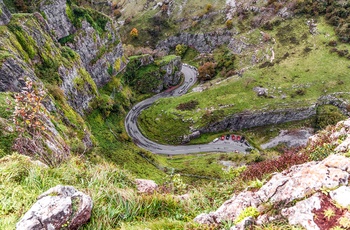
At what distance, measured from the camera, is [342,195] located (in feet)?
27.0

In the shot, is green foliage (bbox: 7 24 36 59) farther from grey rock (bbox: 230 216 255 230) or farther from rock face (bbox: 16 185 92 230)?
grey rock (bbox: 230 216 255 230)

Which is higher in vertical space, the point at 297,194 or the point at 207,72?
the point at 297,194

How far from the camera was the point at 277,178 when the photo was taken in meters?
11.3

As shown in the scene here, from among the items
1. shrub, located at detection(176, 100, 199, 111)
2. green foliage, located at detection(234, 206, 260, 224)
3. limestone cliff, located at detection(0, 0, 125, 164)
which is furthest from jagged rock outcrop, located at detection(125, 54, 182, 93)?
green foliage, located at detection(234, 206, 260, 224)

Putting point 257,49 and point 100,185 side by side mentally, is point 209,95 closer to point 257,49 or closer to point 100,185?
point 257,49

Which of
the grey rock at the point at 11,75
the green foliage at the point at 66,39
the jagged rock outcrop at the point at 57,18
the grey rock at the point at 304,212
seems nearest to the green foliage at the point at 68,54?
the jagged rock outcrop at the point at 57,18

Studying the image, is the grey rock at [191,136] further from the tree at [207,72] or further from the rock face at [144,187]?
the rock face at [144,187]

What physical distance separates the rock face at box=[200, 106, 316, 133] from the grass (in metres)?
2.10

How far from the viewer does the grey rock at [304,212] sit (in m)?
7.84

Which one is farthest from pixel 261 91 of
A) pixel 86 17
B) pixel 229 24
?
pixel 86 17

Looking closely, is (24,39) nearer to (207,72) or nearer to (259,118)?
(259,118)

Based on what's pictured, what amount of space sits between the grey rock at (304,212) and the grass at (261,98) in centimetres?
8611

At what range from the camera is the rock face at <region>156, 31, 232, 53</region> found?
482 feet

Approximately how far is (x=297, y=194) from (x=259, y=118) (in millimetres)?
93517
